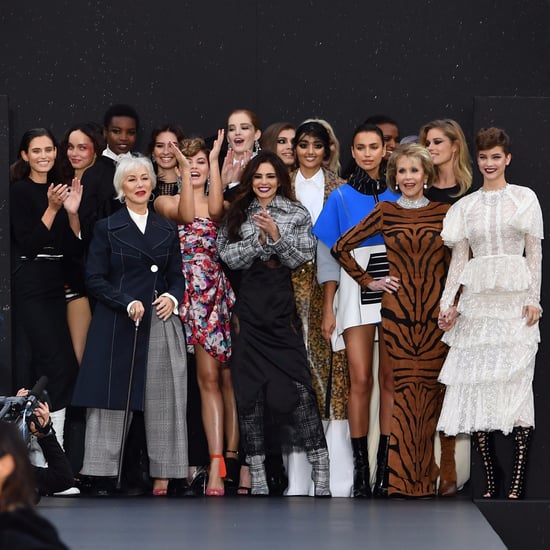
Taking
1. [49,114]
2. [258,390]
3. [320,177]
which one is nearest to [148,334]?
[258,390]

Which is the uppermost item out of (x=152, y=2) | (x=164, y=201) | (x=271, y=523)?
(x=152, y=2)

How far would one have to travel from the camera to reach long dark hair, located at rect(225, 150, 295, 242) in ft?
22.3

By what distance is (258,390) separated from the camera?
22.2 feet

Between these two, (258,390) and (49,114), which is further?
(49,114)

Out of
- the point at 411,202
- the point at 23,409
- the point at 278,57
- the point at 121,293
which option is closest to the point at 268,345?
the point at 121,293

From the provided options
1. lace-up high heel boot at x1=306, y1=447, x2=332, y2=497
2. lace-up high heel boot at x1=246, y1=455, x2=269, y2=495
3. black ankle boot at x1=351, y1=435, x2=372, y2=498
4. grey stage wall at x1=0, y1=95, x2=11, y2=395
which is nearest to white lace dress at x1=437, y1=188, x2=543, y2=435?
black ankle boot at x1=351, y1=435, x2=372, y2=498

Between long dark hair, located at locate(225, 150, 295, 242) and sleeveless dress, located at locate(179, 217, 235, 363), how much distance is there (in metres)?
0.16

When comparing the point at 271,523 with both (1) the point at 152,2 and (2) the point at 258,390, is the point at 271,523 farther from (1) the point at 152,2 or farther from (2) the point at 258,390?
(1) the point at 152,2

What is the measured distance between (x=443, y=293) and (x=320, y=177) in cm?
85

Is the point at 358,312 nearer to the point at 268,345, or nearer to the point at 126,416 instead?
the point at 268,345

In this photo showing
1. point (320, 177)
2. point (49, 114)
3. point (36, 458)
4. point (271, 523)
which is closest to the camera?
point (271, 523)

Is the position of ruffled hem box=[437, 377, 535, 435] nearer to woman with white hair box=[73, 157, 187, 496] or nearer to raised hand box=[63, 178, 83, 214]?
woman with white hair box=[73, 157, 187, 496]

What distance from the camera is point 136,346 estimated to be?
6789 mm

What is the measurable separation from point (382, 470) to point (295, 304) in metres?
0.86
